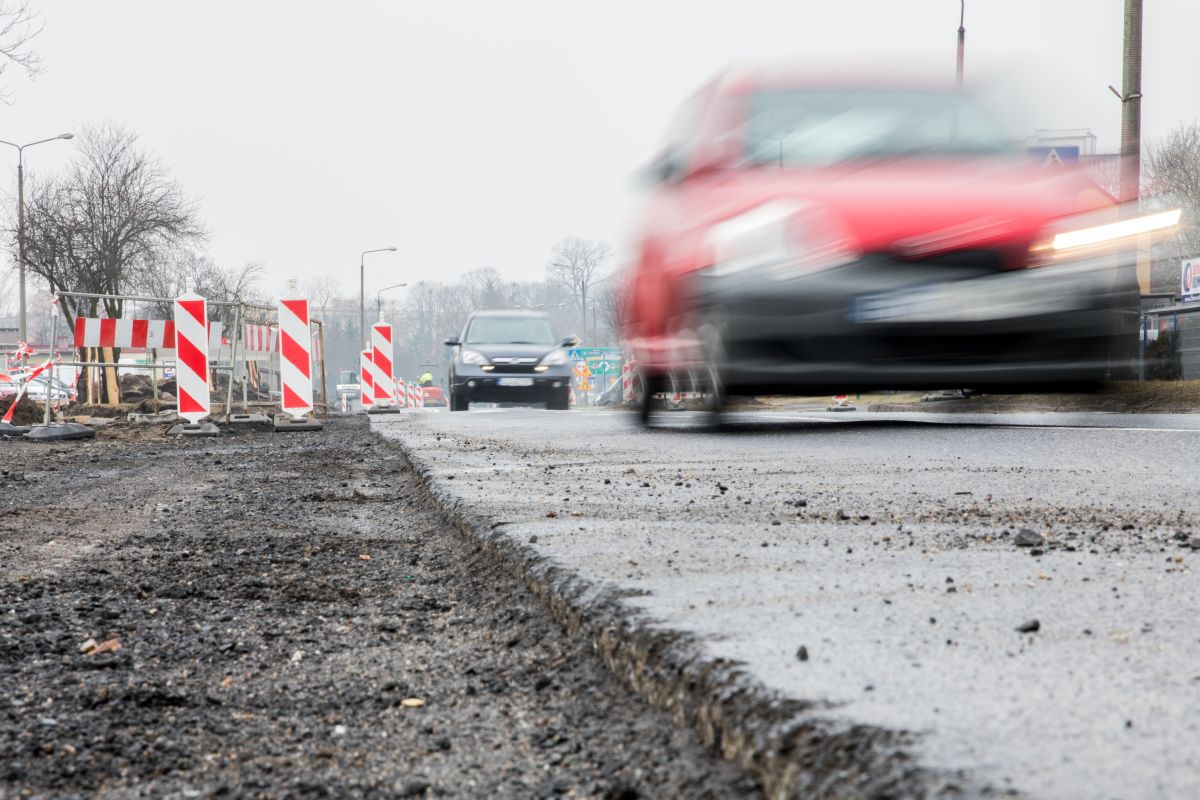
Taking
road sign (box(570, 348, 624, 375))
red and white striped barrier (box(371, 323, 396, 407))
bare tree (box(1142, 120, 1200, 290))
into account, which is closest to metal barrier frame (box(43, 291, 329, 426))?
red and white striped barrier (box(371, 323, 396, 407))

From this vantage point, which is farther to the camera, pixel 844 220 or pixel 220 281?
pixel 220 281

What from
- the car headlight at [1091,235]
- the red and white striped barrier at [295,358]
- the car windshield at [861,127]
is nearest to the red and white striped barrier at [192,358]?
the red and white striped barrier at [295,358]

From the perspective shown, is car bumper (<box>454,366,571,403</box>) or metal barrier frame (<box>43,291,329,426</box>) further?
car bumper (<box>454,366,571,403</box>)

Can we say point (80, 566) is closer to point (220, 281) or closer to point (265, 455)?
point (265, 455)

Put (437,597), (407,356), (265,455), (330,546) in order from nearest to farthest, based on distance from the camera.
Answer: (437,597), (330,546), (265,455), (407,356)

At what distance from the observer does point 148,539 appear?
377cm

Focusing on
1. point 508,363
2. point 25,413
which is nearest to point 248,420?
point 25,413

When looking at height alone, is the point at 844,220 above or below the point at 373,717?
above

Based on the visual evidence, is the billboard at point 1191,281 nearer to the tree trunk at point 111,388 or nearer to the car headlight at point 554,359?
the car headlight at point 554,359

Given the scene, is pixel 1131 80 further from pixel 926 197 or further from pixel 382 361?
pixel 382 361

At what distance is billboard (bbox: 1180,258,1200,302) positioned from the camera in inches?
1083

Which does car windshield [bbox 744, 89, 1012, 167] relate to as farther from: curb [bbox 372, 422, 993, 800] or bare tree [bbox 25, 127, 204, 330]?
bare tree [bbox 25, 127, 204, 330]

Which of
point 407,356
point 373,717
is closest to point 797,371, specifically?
point 373,717

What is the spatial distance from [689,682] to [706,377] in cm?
556
